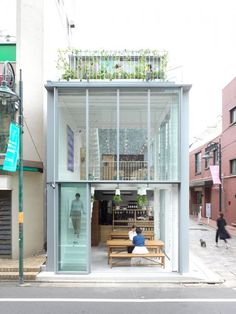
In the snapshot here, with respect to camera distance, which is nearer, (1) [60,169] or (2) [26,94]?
(1) [60,169]

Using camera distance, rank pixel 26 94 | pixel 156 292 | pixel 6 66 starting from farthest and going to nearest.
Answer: pixel 26 94, pixel 6 66, pixel 156 292

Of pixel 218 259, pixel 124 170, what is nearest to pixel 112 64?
pixel 124 170

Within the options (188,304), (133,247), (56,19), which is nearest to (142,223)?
(133,247)

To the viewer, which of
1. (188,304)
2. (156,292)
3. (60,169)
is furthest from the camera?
(60,169)

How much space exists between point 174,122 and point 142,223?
6.36 metres

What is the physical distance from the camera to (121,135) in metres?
13.1

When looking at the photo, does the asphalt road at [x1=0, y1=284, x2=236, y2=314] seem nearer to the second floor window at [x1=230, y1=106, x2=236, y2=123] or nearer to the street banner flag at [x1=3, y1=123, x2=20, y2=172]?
the street banner flag at [x1=3, y1=123, x2=20, y2=172]

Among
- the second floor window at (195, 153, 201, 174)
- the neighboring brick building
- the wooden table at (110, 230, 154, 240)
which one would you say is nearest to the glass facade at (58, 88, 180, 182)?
the wooden table at (110, 230, 154, 240)

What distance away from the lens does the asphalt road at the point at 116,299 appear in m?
8.85

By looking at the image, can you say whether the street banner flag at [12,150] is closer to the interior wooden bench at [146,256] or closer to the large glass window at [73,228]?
the large glass window at [73,228]

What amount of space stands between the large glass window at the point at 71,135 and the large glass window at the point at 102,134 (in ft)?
0.95

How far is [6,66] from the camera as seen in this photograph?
539 inches

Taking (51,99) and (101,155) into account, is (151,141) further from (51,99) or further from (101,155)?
A: (51,99)

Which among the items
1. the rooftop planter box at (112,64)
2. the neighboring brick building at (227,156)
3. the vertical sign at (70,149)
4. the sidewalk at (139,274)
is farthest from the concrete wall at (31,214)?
the neighboring brick building at (227,156)
